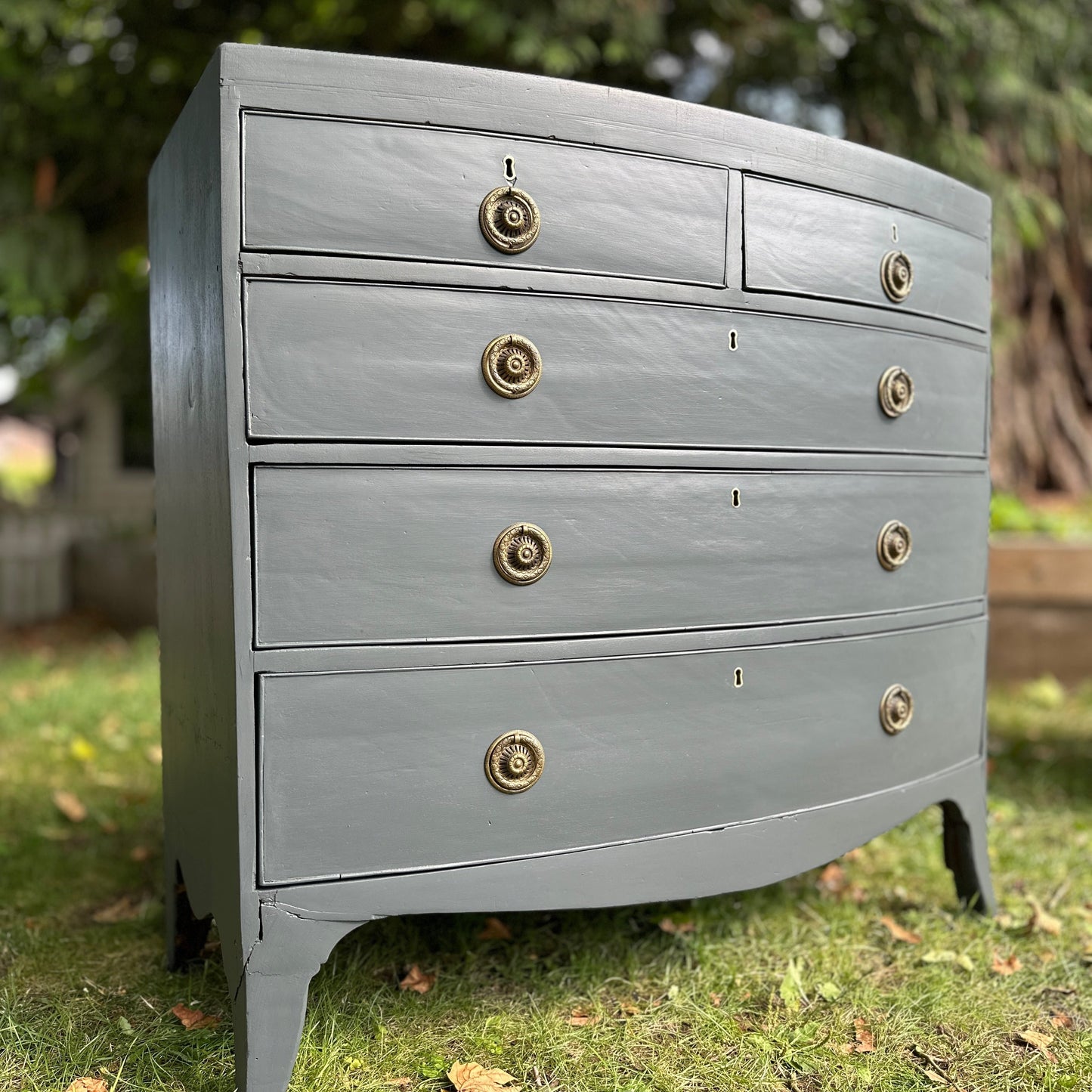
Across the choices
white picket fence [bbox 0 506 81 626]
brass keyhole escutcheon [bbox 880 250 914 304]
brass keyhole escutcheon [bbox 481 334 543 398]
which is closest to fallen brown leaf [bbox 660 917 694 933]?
brass keyhole escutcheon [bbox 481 334 543 398]

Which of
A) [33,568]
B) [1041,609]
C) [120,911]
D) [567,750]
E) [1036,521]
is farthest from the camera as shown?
[33,568]

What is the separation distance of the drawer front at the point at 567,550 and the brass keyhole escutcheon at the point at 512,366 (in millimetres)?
137

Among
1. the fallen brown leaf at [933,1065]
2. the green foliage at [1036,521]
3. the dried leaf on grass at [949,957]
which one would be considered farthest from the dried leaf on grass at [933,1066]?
the green foliage at [1036,521]

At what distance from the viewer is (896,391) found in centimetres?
210

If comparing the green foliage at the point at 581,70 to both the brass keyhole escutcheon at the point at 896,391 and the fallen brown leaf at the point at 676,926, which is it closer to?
the brass keyhole escutcheon at the point at 896,391

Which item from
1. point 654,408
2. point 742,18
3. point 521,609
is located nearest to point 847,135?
point 742,18

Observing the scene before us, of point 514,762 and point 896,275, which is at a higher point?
point 896,275

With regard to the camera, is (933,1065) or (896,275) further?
(896,275)

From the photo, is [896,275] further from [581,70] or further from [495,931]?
[581,70]

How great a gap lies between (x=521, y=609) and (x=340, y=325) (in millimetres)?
541

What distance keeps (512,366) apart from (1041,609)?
3904 mm

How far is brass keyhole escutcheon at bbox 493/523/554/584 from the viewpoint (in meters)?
1.68

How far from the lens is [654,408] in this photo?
1796 millimetres

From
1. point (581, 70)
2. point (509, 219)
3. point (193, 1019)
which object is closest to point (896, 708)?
point (509, 219)
